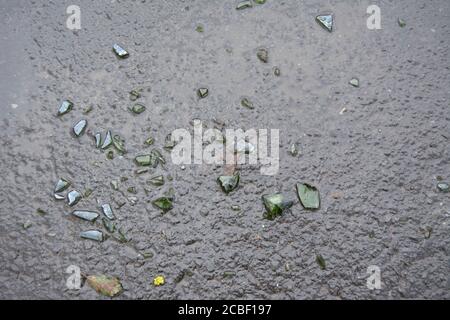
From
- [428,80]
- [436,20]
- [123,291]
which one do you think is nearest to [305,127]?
[428,80]

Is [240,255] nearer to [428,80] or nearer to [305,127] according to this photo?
[305,127]

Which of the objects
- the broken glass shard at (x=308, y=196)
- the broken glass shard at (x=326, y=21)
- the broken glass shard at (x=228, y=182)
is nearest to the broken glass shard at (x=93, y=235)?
the broken glass shard at (x=228, y=182)

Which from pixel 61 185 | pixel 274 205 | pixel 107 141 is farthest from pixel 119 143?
pixel 274 205

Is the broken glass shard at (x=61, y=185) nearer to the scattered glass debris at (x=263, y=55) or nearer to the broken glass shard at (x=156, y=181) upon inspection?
the broken glass shard at (x=156, y=181)

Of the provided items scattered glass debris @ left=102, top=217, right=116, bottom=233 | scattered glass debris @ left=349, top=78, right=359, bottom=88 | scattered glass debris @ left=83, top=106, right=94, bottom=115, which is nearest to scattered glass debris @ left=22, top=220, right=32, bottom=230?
scattered glass debris @ left=102, top=217, right=116, bottom=233

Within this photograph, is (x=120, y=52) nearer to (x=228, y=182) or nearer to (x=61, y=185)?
(x=61, y=185)
